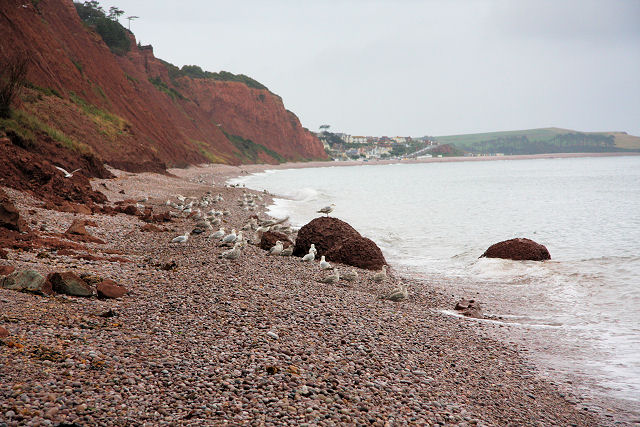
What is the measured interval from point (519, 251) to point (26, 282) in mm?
13506

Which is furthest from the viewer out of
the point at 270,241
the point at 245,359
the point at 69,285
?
the point at 270,241

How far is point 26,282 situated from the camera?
274 inches

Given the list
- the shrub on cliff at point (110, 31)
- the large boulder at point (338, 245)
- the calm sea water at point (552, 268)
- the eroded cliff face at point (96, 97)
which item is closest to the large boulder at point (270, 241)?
the large boulder at point (338, 245)

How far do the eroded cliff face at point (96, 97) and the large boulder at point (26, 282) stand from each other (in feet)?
60.5

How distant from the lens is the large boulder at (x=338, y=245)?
13.2m

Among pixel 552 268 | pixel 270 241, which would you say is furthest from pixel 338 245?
pixel 552 268

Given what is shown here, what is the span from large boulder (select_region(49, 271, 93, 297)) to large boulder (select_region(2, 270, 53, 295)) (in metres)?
0.14

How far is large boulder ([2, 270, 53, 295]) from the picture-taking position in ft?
22.6

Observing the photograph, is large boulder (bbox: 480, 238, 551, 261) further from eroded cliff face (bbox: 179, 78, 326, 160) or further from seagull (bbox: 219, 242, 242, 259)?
eroded cliff face (bbox: 179, 78, 326, 160)

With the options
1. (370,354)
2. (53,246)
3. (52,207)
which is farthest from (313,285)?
(52,207)

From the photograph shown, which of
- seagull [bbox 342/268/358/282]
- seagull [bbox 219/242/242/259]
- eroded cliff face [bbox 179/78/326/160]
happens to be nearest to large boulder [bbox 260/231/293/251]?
seagull [bbox 219/242/242/259]

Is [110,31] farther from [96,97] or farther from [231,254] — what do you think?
[231,254]

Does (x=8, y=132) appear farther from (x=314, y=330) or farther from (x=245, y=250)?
(x=314, y=330)

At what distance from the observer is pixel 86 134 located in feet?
106
